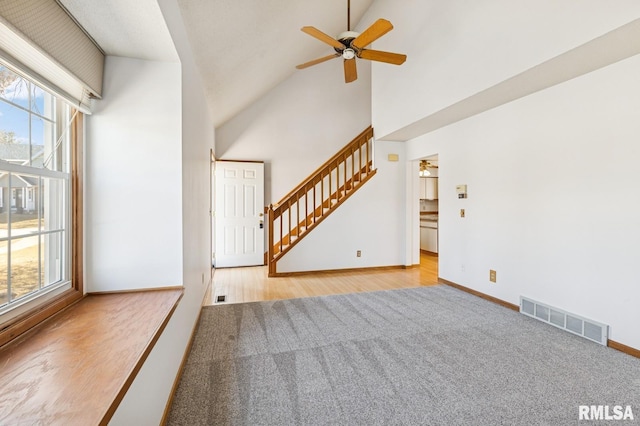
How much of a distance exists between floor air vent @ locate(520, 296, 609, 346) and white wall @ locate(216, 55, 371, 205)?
4.38 m

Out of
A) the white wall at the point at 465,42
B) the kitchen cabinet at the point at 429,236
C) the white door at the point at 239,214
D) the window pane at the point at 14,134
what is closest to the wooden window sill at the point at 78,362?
the window pane at the point at 14,134

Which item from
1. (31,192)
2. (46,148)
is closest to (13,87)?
(46,148)

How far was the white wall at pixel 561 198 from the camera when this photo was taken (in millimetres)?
2305

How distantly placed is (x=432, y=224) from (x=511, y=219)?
12.1 feet

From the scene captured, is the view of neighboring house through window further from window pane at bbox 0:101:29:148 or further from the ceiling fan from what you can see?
the ceiling fan

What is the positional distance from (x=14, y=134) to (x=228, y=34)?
1.98 m

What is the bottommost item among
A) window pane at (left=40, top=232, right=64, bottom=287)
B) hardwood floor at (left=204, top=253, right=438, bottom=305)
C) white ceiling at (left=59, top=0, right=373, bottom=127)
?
hardwood floor at (left=204, top=253, right=438, bottom=305)

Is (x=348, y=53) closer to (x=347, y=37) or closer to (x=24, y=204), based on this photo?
(x=347, y=37)

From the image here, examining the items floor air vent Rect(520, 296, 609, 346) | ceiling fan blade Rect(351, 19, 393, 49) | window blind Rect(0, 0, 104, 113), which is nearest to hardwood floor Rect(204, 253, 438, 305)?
floor air vent Rect(520, 296, 609, 346)

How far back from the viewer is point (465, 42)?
310 cm

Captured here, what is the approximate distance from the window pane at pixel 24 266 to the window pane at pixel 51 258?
7 centimetres

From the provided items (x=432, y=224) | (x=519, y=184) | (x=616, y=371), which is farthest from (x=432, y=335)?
(x=432, y=224)

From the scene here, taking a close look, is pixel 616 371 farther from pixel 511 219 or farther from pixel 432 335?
pixel 511 219

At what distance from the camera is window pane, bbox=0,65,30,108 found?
3.72 feet
